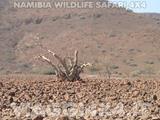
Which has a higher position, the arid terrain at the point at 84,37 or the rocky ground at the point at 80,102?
the rocky ground at the point at 80,102

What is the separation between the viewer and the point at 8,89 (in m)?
12.5

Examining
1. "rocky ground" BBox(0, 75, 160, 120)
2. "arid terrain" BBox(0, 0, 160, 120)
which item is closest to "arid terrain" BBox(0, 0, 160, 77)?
"arid terrain" BBox(0, 0, 160, 120)

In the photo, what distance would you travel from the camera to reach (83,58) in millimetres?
46375

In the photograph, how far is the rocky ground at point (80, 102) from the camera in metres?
9.34

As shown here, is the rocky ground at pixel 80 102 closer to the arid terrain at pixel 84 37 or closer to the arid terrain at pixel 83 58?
the arid terrain at pixel 83 58

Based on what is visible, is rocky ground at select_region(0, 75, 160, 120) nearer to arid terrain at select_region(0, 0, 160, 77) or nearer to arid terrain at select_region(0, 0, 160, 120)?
arid terrain at select_region(0, 0, 160, 120)

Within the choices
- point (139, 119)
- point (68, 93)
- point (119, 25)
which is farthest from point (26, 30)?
point (139, 119)

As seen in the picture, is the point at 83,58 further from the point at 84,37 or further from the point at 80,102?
the point at 80,102

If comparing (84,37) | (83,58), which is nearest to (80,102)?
(83,58)

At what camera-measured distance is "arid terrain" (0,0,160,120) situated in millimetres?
10359

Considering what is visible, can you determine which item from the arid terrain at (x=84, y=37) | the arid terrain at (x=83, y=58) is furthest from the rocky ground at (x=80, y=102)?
the arid terrain at (x=84, y=37)

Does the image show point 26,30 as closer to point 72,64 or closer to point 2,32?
point 2,32

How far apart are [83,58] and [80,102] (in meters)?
35.5

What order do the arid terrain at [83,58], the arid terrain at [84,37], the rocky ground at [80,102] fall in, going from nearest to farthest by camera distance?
the rocky ground at [80,102]
the arid terrain at [83,58]
the arid terrain at [84,37]
